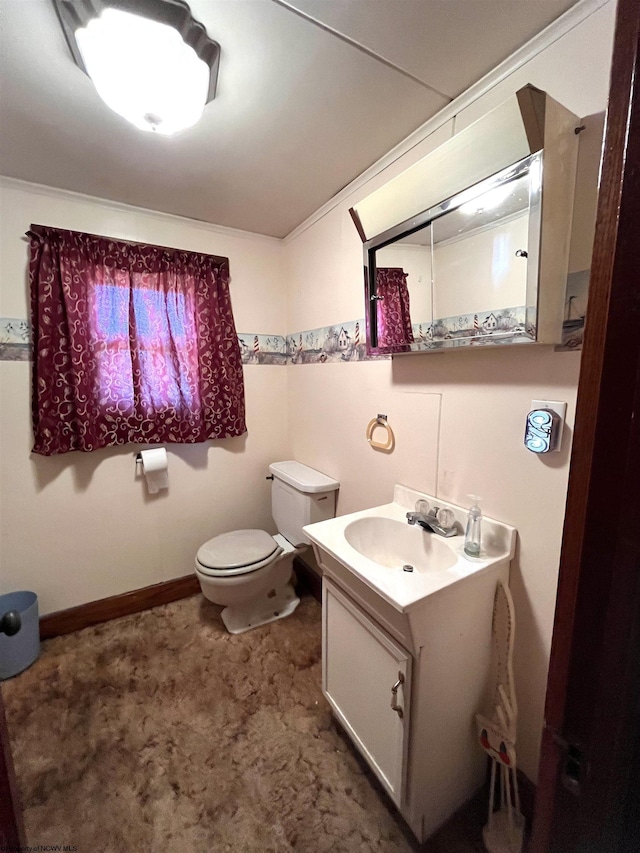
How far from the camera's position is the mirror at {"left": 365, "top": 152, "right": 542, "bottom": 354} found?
905 millimetres

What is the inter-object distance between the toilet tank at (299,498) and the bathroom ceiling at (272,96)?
4.77 ft

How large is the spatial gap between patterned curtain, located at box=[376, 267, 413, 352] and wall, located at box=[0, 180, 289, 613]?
1.03m

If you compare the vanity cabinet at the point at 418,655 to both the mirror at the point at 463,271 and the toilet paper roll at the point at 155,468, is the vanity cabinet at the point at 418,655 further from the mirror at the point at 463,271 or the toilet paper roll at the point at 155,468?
the toilet paper roll at the point at 155,468

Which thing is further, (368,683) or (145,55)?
(368,683)

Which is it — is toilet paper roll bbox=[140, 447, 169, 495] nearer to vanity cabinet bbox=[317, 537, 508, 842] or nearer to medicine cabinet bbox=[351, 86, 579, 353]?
vanity cabinet bbox=[317, 537, 508, 842]

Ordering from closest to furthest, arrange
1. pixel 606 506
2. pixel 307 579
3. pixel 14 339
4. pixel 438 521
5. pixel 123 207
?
pixel 606 506, pixel 438 521, pixel 14 339, pixel 123 207, pixel 307 579

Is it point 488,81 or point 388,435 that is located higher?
point 488,81

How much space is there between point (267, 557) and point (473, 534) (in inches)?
42.6

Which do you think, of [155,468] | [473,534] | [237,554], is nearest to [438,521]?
[473,534]

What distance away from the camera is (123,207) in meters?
1.76

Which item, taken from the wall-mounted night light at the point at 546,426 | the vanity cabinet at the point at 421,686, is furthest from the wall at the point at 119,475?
the wall-mounted night light at the point at 546,426

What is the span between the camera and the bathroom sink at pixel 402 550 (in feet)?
2.99

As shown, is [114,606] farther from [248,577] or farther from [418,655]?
[418,655]

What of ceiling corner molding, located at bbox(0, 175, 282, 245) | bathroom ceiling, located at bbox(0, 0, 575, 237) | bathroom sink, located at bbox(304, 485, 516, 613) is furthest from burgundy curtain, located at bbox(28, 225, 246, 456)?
bathroom sink, located at bbox(304, 485, 516, 613)
